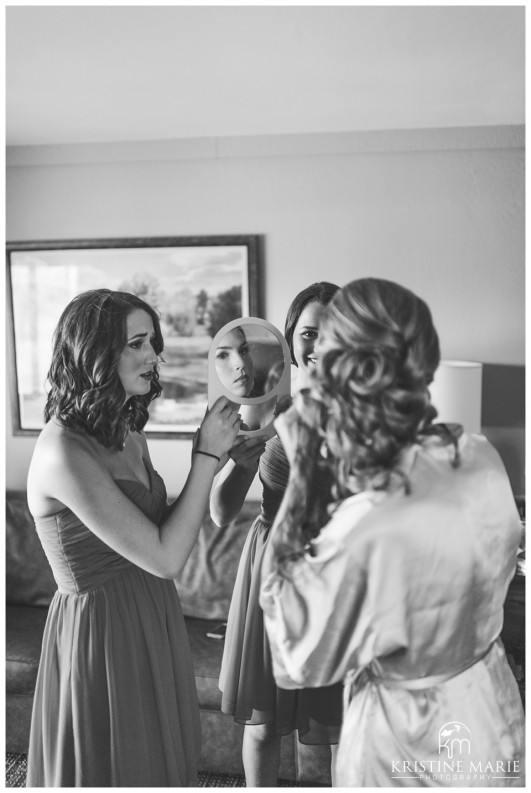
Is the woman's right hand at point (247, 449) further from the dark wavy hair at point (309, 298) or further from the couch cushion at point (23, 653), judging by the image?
the couch cushion at point (23, 653)

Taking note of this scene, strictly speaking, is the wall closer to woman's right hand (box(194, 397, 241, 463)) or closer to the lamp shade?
the lamp shade

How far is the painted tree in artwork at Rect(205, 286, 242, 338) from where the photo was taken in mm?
2904

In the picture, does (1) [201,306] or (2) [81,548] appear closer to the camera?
(2) [81,548]

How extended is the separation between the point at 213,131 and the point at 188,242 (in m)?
0.45

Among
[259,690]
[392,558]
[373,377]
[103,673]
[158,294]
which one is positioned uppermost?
[158,294]

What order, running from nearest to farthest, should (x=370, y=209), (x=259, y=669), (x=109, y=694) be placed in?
(x=109, y=694), (x=259, y=669), (x=370, y=209)

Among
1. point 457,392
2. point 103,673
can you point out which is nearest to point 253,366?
point 103,673

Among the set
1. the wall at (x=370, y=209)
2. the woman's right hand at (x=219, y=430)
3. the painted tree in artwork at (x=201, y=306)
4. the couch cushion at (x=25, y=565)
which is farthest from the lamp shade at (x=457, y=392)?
the couch cushion at (x=25, y=565)

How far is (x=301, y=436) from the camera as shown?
0.93 metres

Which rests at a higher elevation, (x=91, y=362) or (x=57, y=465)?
(x=91, y=362)

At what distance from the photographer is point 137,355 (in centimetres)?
121

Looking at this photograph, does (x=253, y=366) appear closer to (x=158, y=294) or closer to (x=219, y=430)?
(x=219, y=430)

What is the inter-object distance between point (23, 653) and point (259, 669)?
1.30 m

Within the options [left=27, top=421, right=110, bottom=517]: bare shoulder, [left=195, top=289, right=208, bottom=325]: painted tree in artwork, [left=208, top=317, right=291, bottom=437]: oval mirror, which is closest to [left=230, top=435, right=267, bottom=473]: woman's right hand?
[left=208, top=317, right=291, bottom=437]: oval mirror
